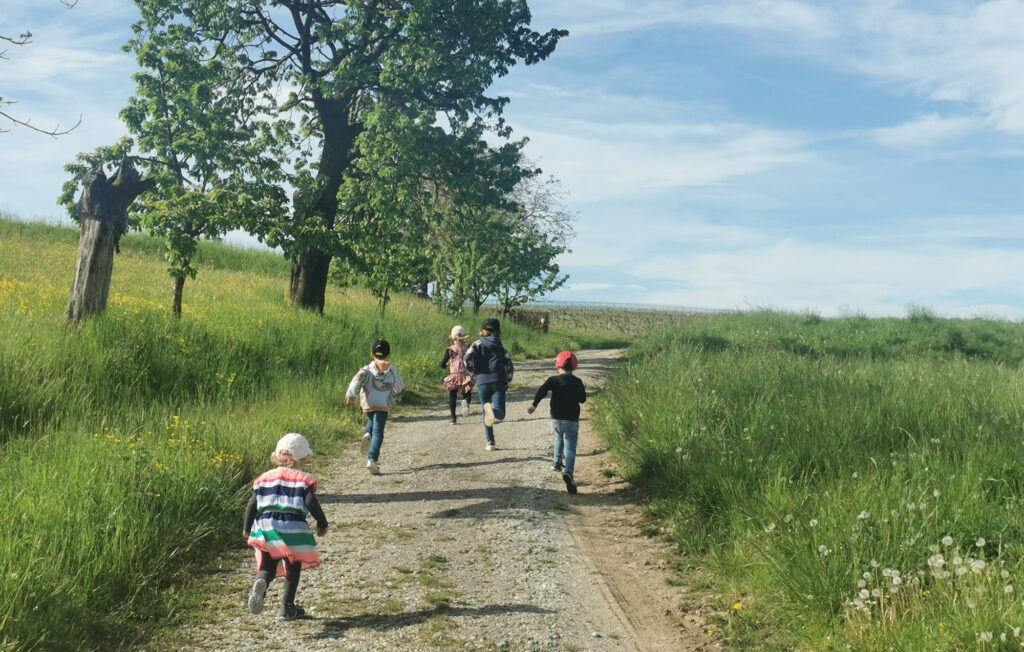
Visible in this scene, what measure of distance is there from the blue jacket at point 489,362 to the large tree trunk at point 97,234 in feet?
23.9

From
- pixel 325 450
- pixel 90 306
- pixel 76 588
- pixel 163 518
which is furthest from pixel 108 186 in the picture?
pixel 76 588

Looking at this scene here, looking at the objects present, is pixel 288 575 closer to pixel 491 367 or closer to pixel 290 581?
pixel 290 581

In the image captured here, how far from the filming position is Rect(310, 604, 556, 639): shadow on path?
520 cm

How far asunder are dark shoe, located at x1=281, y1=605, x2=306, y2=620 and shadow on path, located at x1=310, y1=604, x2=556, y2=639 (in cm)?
20

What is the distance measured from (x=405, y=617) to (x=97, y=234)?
11742mm

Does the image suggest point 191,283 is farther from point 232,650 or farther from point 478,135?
point 232,650

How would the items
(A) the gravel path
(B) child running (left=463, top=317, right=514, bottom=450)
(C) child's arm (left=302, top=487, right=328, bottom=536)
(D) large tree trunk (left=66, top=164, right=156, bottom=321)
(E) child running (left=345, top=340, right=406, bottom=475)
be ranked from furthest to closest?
(D) large tree trunk (left=66, top=164, right=156, bottom=321)
(B) child running (left=463, top=317, right=514, bottom=450)
(E) child running (left=345, top=340, right=406, bottom=475)
(C) child's arm (left=302, top=487, right=328, bottom=536)
(A) the gravel path

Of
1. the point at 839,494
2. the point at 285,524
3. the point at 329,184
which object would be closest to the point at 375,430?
the point at 285,524

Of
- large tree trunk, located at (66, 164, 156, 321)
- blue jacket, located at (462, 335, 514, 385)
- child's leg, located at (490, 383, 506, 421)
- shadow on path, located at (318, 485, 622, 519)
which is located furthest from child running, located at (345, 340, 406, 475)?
large tree trunk, located at (66, 164, 156, 321)

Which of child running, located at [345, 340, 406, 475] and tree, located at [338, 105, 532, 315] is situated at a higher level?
tree, located at [338, 105, 532, 315]

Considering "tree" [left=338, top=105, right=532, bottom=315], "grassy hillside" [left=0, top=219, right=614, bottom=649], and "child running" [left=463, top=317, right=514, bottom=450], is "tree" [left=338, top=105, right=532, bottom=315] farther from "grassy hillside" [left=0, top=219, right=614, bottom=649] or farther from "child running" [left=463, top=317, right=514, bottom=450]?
"child running" [left=463, top=317, right=514, bottom=450]

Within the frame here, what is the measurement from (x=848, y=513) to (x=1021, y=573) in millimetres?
1330

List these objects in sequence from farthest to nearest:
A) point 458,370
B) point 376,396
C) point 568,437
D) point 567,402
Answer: point 458,370, point 376,396, point 568,437, point 567,402

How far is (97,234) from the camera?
1376cm
